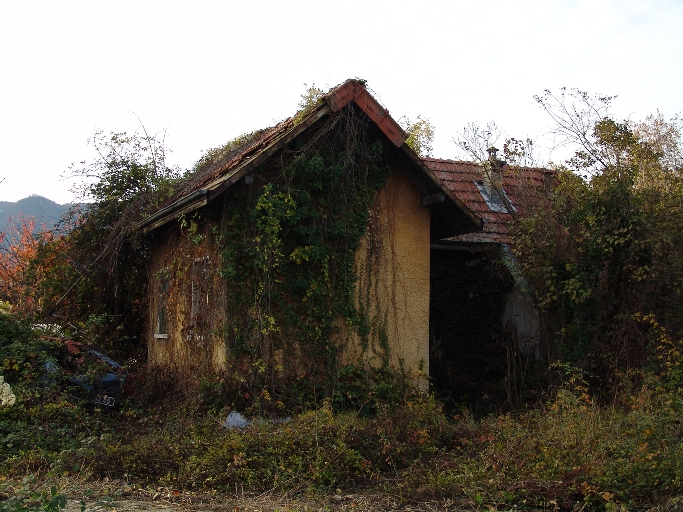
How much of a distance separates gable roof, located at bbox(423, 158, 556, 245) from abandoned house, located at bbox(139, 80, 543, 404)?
7.09 feet

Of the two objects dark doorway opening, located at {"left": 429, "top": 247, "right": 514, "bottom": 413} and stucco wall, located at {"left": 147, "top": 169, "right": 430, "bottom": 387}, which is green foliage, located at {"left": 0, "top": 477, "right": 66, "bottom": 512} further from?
dark doorway opening, located at {"left": 429, "top": 247, "right": 514, "bottom": 413}

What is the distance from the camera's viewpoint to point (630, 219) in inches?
458

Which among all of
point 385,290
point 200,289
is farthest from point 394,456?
point 200,289

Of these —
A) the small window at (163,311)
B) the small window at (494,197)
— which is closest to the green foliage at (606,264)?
the small window at (494,197)

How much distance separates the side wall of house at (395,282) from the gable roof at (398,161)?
38 cm

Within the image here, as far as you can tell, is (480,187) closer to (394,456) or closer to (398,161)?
(398,161)

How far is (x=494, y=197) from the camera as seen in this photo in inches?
672

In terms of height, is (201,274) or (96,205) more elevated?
(96,205)

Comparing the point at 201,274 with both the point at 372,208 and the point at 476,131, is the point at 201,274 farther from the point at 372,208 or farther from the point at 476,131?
the point at 476,131

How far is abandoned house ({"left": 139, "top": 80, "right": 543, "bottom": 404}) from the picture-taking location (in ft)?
34.4

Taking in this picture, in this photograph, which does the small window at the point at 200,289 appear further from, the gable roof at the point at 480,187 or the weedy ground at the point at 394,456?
the gable roof at the point at 480,187

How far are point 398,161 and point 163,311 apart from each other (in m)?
5.48

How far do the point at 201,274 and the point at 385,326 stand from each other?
10.3ft

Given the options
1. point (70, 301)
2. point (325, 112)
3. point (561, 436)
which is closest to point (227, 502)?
point (561, 436)
